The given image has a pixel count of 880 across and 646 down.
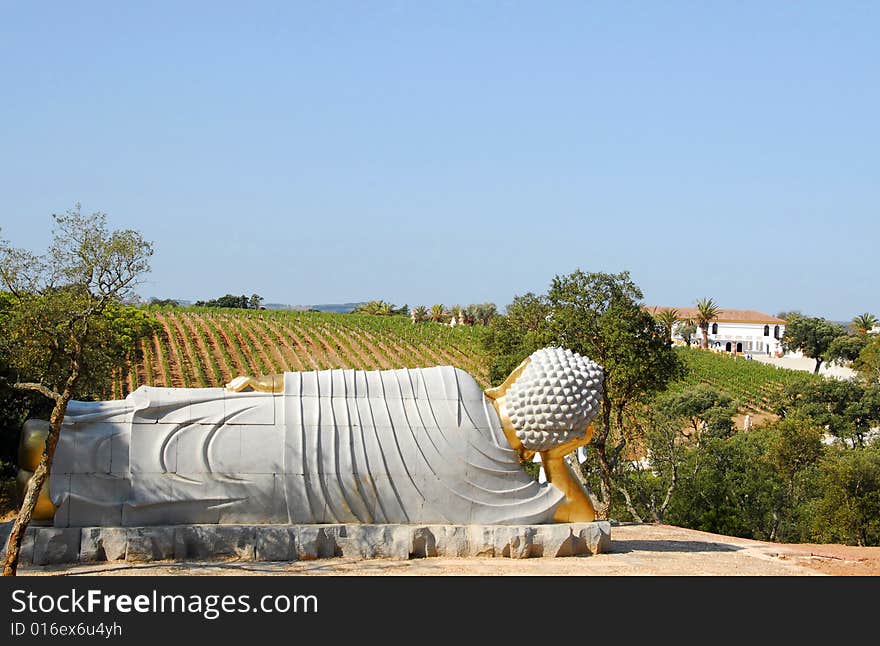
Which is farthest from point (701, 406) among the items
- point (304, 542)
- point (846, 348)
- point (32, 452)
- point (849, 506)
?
point (32, 452)

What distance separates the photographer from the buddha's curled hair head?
13.0 metres

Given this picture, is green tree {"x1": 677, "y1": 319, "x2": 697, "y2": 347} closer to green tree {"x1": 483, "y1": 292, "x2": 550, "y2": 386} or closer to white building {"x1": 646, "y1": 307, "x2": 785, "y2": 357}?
white building {"x1": 646, "y1": 307, "x2": 785, "y2": 357}

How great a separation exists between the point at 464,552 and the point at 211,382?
1474 inches

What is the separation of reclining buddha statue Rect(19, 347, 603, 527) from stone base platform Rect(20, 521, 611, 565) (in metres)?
0.20

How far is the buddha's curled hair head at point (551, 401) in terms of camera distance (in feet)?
42.6

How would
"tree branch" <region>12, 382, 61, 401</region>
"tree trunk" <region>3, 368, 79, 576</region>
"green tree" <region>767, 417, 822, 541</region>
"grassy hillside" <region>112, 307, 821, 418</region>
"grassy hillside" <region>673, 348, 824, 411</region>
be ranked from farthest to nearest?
"grassy hillside" <region>673, 348, 824, 411</region> → "grassy hillside" <region>112, 307, 821, 418</region> → "green tree" <region>767, 417, 822, 541</region> → "tree branch" <region>12, 382, 61, 401</region> → "tree trunk" <region>3, 368, 79, 576</region>

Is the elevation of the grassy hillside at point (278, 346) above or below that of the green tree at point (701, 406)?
above

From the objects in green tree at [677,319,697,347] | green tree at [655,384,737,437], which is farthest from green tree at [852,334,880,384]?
green tree at [677,319,697,347]

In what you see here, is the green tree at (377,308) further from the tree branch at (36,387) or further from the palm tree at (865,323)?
the tree branch at (36,387)

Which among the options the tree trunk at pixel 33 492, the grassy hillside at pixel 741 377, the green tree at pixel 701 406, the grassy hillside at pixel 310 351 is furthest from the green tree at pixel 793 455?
the grassy hillside at pixel 741 377

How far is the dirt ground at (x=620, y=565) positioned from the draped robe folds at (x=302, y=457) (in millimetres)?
694

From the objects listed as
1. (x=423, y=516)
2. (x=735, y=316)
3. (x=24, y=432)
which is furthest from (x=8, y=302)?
(x=735, y=316)

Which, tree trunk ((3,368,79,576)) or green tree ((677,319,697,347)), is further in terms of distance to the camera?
green tree ((677,319,697,347))

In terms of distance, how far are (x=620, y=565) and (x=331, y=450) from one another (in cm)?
387
